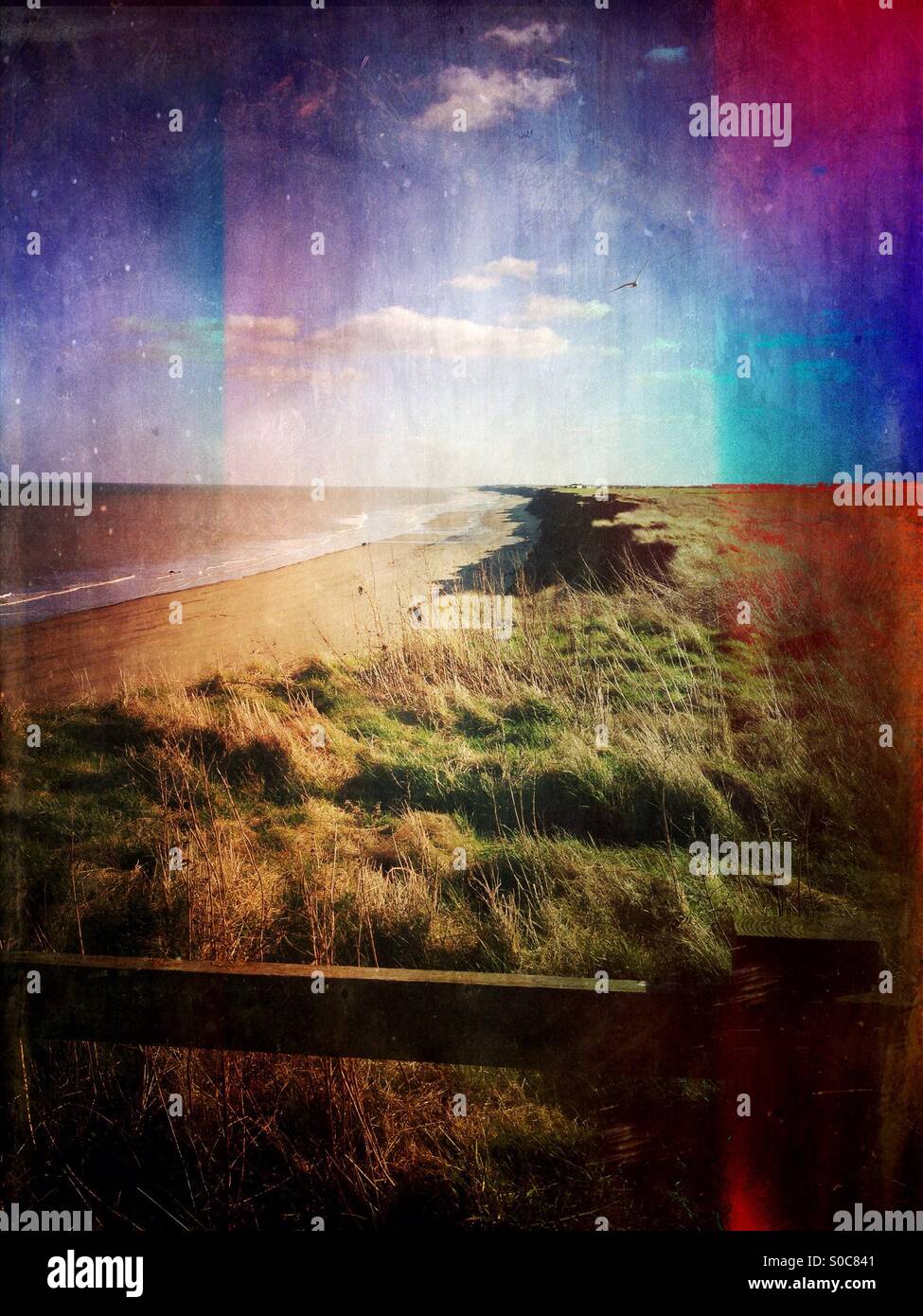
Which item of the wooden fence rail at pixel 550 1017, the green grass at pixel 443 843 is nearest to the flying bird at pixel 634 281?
the green grass at pixel 443 843

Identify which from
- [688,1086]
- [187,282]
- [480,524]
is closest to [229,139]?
[187,282]

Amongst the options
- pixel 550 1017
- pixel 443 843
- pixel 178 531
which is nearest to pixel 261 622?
pixel 178 531

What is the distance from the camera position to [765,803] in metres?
2.79

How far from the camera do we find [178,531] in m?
3.01

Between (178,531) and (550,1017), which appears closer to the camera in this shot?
(550,1017)

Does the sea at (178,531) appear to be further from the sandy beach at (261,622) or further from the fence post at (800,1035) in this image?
the fence post at (800,1035)

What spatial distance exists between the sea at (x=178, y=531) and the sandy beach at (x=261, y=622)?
5cm

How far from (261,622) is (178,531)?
0.49 m

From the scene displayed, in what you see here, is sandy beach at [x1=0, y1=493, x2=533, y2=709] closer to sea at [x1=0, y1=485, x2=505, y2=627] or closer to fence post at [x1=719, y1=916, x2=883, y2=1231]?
sea at [x1=0, y1=485, x2=505, y2=627]

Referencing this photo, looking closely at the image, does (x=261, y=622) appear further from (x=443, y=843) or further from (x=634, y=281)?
(x=634, y=281)

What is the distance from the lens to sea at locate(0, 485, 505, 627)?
292cm

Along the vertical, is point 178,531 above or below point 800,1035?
above

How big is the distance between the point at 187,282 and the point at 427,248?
975mm

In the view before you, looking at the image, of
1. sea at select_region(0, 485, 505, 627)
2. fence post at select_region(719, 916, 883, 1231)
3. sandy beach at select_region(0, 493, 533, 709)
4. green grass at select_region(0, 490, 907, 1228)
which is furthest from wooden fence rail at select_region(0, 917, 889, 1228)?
sea at select_region(0, 485, 505, 627)
